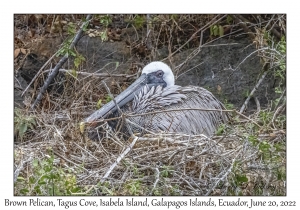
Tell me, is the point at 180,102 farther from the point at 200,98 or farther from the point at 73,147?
the point at 73,147

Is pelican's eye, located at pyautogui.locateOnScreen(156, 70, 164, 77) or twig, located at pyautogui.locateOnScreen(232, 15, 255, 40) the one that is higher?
twig, located at pyautogui.locateOnScreen(232, 15, 255, 40)

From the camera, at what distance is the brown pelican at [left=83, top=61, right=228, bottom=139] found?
754 cm

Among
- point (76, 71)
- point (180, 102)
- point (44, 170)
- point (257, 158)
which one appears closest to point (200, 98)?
point (180, 102)

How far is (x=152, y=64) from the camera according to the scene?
8.43 meters

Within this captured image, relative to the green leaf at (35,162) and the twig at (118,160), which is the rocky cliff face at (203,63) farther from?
the green leaf at (35,162)

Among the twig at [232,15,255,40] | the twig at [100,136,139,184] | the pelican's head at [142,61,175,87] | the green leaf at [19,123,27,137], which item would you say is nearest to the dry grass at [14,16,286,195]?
the twig at [100,136,139,184]

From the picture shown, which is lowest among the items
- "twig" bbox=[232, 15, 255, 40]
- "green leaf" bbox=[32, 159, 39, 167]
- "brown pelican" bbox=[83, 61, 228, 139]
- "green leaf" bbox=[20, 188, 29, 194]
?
"green leaf" bbox=[20, 188, 29, 194]

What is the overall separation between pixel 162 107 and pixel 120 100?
0.53 metres

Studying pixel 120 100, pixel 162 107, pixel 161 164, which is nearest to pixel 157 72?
pixel 120 100

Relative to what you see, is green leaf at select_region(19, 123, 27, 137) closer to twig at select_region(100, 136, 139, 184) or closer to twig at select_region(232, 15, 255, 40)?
twig at select_region(100, 136, 139, 184)

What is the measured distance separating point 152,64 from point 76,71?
30.8 inches

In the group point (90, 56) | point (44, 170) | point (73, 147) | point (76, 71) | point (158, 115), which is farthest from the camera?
point (90, 56)

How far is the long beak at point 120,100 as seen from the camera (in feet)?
25.2

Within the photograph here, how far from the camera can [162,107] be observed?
25.4ft
